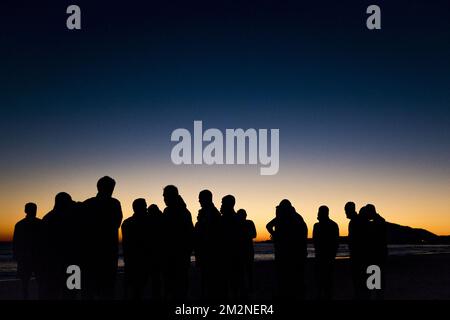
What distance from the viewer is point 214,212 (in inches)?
344

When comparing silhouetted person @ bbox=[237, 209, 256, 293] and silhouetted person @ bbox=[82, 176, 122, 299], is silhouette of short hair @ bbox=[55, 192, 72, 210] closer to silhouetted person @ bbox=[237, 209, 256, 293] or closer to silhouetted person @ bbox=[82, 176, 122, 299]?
silhouetted person @ bbox=[82, 176, 122, 299]

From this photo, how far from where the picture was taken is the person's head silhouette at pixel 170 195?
847 cm

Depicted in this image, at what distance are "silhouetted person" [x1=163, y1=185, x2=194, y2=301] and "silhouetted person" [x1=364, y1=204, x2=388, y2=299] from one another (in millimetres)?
2967

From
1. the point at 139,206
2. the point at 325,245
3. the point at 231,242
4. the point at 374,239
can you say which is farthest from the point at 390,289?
the point at 139,206

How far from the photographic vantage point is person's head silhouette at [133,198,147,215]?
28.5ft

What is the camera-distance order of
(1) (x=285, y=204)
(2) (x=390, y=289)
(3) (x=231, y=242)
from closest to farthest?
(3) (x=231, y=242) < (1) (x=285, y=204) < (2) (x=390, y=289)

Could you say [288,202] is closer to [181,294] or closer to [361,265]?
[361,265]

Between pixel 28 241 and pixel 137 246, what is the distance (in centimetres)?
249

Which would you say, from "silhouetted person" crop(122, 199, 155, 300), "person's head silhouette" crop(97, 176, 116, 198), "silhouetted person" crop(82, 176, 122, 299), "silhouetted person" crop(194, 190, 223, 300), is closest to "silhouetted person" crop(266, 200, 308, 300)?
"silhouetted person" crop(194, 190, 223, 300)

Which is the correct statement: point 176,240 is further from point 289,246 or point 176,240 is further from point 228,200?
point 289,246

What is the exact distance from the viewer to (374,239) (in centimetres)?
966

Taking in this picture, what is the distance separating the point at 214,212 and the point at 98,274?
187 cm

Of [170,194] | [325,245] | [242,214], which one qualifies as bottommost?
[325,245]
